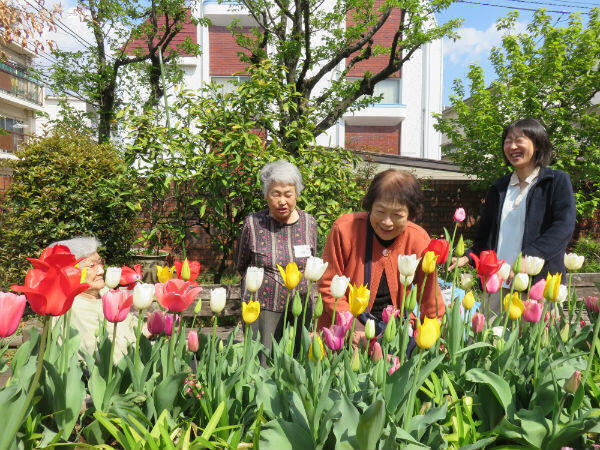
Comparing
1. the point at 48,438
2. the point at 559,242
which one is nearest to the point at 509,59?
the point at 559,242

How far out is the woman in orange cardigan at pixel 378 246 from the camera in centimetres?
197

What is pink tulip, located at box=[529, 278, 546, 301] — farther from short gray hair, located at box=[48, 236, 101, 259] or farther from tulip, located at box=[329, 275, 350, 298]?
short gray hair, located at box=[48, 236, 101, 259]

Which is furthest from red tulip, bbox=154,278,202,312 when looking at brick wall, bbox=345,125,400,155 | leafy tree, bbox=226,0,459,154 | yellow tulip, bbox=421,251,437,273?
brick wall, bbox=345,125,400,155

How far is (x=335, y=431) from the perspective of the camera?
97 centimetres

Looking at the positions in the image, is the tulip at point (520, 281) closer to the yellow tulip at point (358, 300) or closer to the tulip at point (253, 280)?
the yellow tulip at point (358, 300)

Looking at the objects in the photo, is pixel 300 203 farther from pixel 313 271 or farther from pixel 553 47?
pixel 553 47

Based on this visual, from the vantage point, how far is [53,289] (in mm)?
876

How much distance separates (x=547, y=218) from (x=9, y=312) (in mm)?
2323

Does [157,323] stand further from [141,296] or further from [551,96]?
[551,96]

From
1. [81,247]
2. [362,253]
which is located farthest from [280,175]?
[81,247]

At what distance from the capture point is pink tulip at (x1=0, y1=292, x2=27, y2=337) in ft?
3.07

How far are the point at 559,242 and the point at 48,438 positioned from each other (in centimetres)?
217

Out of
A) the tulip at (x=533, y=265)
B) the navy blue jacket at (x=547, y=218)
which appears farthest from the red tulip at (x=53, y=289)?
the navy blue jacket at (x=547, y=218)

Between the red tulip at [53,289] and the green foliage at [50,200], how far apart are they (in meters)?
3.91
